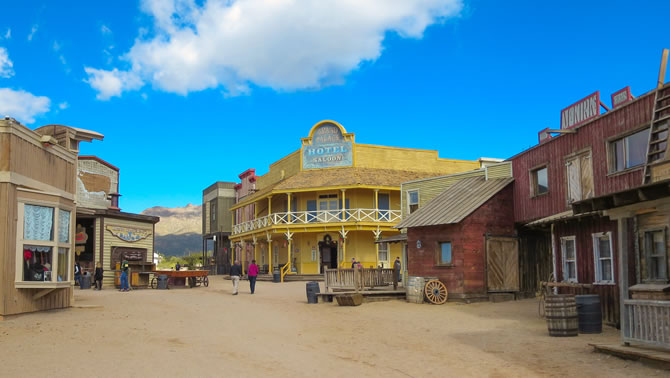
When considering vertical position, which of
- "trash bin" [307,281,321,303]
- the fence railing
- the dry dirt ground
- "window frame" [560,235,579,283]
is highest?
"window frame" [560,235,579,283]

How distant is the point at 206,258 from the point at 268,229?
2087cm

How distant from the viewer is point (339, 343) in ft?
40.2

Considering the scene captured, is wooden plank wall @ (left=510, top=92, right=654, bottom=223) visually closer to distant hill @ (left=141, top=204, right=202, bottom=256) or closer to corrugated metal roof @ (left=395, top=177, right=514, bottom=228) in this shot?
corrugated metal roof @ (left=395, top=177, right=514, bottom=228)

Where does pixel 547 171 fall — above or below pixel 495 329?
above

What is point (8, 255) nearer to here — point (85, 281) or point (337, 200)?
point (85, 281)

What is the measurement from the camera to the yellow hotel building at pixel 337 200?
3578cm

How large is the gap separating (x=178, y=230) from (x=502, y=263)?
115 metres

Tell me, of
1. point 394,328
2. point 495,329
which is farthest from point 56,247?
point 495,329

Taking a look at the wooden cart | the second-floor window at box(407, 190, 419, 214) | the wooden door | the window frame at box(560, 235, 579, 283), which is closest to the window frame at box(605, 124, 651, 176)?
the window frame at box(560, 235, 579, 283)

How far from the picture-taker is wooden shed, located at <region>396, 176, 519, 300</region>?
68.3 ft

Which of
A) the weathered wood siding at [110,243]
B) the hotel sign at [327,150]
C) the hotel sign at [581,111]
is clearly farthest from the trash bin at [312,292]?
the hotel sign at [327,150]

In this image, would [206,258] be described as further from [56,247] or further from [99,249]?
[56,247]

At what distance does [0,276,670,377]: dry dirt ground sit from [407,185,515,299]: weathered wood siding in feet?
7.70

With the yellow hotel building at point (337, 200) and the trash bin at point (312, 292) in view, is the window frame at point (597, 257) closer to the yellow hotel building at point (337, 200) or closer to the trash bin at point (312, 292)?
the trash bin at point (312, 292)
